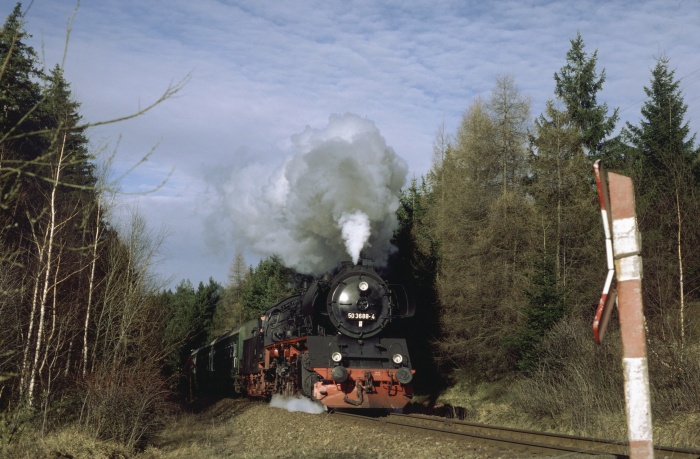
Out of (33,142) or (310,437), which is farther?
(33,142)

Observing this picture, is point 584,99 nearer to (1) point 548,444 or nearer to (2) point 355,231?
(2) point 355,231

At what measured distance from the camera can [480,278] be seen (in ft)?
74.6

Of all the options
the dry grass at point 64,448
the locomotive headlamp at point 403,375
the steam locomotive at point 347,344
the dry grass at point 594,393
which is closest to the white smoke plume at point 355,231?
the steam locomotive at point 347,344

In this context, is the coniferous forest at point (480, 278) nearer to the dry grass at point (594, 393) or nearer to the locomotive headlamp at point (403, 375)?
the dry grass at point (594, 393)

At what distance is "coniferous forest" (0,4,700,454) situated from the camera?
11719 mm

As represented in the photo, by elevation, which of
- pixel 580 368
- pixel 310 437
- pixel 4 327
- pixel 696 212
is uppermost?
pixel 696 212

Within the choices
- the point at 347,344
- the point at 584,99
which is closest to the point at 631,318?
the point at 347,344

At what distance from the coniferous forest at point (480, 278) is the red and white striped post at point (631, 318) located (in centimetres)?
670

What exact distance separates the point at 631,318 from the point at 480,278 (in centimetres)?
2011

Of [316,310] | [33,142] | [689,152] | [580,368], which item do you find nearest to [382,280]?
[316,310]

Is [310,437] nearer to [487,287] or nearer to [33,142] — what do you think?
[487,287]

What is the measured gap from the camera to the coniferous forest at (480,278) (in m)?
11.7

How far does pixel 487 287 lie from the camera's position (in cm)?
2247

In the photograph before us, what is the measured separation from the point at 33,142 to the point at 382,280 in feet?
48.3
